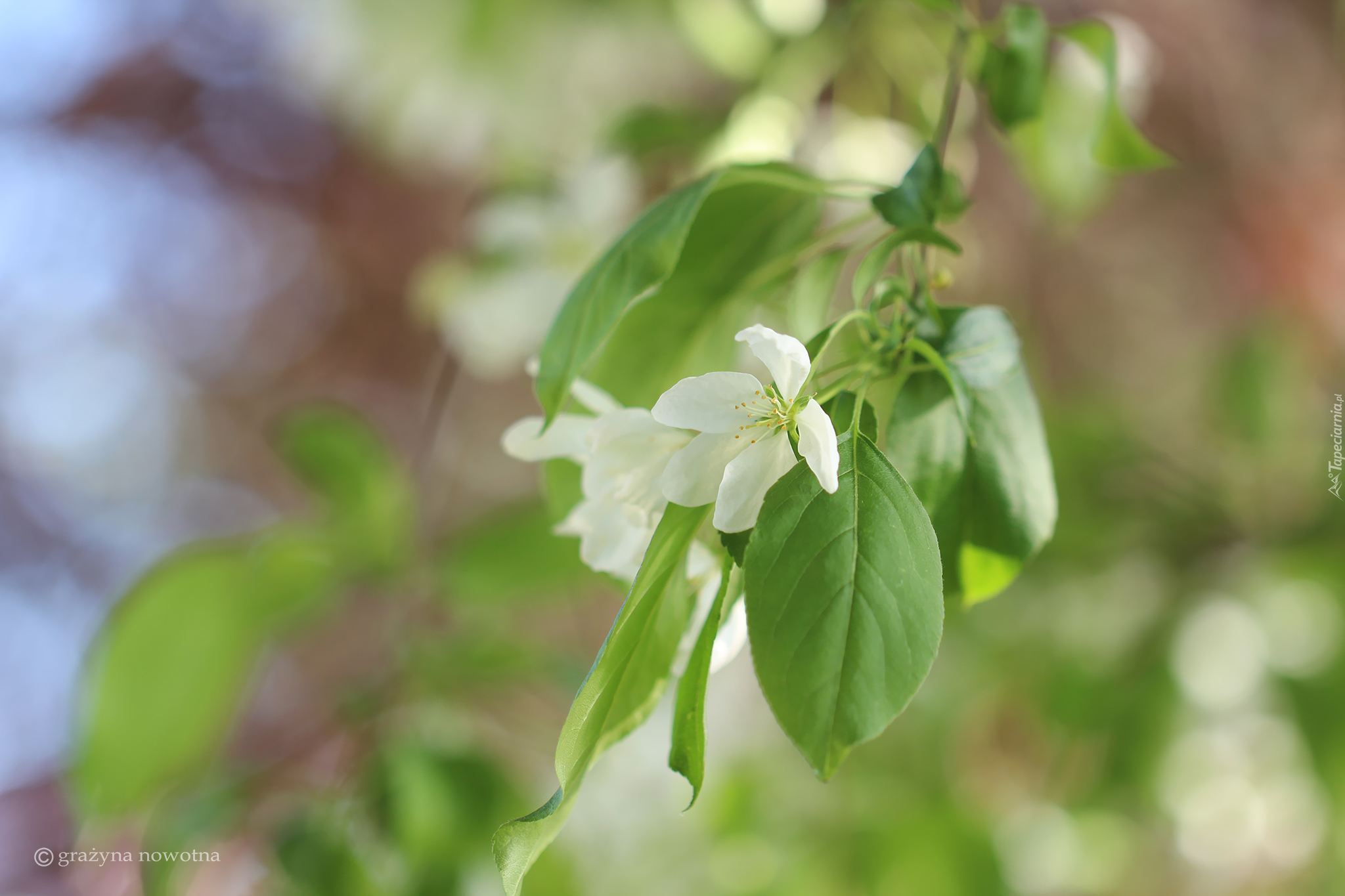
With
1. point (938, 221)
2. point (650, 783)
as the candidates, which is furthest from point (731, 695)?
point (938, 221)

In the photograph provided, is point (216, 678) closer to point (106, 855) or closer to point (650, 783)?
point (106, 855)

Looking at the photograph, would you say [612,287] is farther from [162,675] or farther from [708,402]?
[162,675]

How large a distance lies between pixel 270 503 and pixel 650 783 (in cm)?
98

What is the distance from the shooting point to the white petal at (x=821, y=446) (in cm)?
21

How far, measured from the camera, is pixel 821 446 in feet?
0.68

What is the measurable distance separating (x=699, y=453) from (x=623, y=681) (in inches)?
2.6

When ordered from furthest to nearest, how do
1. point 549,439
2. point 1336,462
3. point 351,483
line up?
1. point 1336,462
2. point 351,483
3. point 549,439

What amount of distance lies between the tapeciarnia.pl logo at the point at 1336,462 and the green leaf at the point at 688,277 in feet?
2.51

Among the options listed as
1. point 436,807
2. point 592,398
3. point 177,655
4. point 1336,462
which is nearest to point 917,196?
point 592,398

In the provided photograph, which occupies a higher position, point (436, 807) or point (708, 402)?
point (708, 402)

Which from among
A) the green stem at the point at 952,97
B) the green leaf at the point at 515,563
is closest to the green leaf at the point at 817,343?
the green stem at the point at 952,97

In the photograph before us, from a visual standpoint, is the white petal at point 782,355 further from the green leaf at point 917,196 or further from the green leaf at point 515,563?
the green leaf at point 515,563

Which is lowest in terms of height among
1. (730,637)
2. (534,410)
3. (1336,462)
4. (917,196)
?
(534,410)

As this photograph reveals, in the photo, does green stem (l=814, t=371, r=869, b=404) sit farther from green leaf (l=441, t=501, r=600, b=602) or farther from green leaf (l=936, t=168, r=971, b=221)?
green leaf (l=441, t=501, r=600, b=602)
